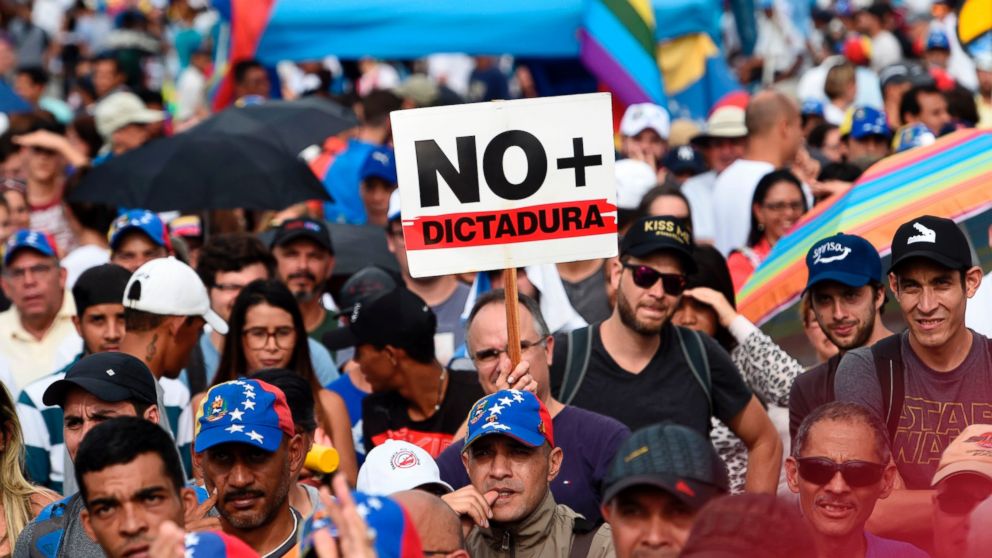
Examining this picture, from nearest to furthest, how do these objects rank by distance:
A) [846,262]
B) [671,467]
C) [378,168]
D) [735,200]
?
[671,467] → [846,262] → [735,200] → [378,168]

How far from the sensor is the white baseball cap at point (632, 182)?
33.5 feet

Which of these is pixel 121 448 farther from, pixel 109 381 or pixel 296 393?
pixel 296 393

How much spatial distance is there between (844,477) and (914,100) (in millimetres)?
7124

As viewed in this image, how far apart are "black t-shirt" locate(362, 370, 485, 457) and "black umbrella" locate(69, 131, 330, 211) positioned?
266cm

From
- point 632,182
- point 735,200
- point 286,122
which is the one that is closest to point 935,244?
point 632,182

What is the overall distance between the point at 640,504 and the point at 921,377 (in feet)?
6.96

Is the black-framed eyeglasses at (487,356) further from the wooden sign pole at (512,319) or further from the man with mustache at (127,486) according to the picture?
the man with mustache at (127,486)

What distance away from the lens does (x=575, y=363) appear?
6.87 metres

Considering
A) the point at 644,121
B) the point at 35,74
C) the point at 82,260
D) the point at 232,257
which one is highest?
the point at 35,74

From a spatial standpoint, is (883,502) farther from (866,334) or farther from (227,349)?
(227,349)

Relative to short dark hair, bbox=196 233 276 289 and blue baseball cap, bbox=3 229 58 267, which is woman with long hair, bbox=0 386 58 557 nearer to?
short dark hair, bbox=196 233 276 289

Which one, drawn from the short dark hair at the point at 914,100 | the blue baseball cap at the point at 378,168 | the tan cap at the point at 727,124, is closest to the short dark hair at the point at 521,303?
the blue baseball cap at the point at 378,168

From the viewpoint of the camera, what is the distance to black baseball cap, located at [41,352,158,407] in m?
5.75

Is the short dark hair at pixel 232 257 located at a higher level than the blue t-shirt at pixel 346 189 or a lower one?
lower
